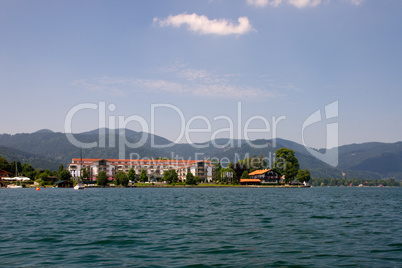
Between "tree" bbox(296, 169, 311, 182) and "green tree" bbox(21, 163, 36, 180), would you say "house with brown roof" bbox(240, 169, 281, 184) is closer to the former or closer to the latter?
"tree" bbox(296, 169, 311, 182)

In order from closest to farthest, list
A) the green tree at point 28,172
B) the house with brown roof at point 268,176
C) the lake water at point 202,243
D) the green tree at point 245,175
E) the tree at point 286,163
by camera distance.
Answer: the lake water at point 202,243 → the tree at point 286,163 → the house with brown roof at point 268,176 → the green tree at point 245,175 → the green tree at point 28,172

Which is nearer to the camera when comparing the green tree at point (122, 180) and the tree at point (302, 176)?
the green tree at point (122, 180)

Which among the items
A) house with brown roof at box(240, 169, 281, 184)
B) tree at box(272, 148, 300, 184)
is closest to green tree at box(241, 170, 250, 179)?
house with brown roof at box(240, 169, 281, 184)

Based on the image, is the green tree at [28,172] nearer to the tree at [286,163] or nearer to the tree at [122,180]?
the tree at [122,180]

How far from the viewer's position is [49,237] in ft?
71.4

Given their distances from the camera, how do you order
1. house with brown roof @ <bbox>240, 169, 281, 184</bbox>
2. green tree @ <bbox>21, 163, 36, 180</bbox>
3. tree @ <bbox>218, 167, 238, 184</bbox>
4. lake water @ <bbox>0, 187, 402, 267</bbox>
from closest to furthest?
lake water @ <bbox>0, 187, 402, 267</bbox> < house with brown roof @ <bbox>240, 169, 281, 184</bbox> < tree @ <bbox>218, 167, 238, 184</bbox> < green tree @ <bbox>21, 163, 36, 180</bbox>

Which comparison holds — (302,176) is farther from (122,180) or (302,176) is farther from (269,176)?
(122,180)

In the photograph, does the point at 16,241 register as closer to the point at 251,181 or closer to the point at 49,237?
the point at 49,237

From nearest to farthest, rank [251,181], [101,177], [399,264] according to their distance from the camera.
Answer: [399,264], [101,177], [251,181]

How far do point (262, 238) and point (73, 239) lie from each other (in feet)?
34.6

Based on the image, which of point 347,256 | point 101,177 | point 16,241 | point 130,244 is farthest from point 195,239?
point 101,177

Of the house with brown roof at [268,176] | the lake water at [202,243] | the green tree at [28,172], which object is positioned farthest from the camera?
the green tree at [28,172]

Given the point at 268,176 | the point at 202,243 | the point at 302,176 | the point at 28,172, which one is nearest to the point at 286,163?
the point at 302,176

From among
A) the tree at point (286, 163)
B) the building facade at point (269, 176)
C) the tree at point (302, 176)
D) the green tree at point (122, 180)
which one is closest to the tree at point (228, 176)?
the building facade at point (269, 176)
